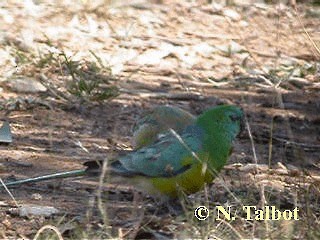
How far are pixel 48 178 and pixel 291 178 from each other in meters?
1.31

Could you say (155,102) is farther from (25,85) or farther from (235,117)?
(235,117)

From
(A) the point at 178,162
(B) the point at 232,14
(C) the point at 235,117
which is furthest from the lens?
(B) the point at 232,14

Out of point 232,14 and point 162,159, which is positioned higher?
point 162,159

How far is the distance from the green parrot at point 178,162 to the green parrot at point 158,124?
1.51 ft

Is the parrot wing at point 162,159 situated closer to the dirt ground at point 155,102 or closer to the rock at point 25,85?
the dirt ground at point 155,102

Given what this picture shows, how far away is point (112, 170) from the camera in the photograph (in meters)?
4.60

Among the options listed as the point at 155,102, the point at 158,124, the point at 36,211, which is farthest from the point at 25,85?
the point at 36,211

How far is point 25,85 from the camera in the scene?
6.83 m

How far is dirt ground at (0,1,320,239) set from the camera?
4516mm

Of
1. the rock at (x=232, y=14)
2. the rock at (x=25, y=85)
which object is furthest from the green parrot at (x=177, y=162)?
the rock at (x=232, y=14)

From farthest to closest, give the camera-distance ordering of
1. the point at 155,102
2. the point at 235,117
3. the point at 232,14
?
the point at 232,14 → the point at 155,102 → the point at 235,117

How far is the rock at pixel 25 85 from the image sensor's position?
6.80 metres

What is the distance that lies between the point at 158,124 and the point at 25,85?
1815 millimetres

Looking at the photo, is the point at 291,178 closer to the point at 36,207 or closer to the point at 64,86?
the point at 36,207
